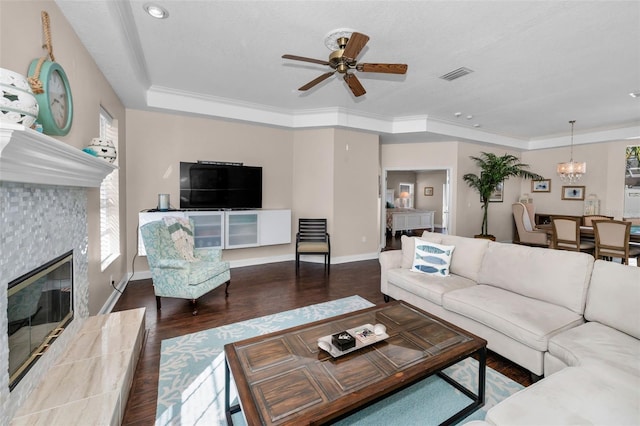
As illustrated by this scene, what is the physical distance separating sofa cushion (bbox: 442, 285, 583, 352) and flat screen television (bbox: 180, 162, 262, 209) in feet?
11.9

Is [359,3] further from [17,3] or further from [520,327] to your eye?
[520,327]

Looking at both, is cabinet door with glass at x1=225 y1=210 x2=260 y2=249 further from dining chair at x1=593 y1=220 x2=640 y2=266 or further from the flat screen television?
dining chair at x1=593 y1=220 x2=640 y2=266

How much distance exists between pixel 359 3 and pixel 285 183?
141 inches

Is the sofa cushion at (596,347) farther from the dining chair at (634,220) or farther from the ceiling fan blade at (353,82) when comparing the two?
the dining chair at (634,220)

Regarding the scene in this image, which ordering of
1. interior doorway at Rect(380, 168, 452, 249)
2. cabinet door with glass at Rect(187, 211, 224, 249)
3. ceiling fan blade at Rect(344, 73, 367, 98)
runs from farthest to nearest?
1. interior doorway at Rect(380, 168, 452, 249)
2. cabinet door with glass at Rect(187, 211, 224, 249)
3. ceiling fan blade at Rect(344, 73, 367, 98)

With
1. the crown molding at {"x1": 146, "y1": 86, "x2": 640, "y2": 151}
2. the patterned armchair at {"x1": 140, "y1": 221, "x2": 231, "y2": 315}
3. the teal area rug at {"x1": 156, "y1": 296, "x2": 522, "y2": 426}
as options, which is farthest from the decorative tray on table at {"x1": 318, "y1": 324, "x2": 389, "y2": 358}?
the crown molding at {"x1": 146, "y1": 86, "x2": 640, "y2": 151}

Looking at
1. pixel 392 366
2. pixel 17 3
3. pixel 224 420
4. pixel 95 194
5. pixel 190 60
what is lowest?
pixel 224 420

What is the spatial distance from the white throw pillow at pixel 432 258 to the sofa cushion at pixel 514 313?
458 millimetres

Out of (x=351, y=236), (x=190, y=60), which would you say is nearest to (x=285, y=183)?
(x=351, y=236)

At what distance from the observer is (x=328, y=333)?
187cm

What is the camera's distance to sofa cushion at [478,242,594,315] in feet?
7.13

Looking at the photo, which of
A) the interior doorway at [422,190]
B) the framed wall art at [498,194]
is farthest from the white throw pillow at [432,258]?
the interior doorway at [422,190]

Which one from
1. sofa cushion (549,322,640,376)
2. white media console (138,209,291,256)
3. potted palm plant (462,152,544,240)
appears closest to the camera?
sofa cushion (549,322,640,376)

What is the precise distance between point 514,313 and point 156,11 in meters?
3.76
